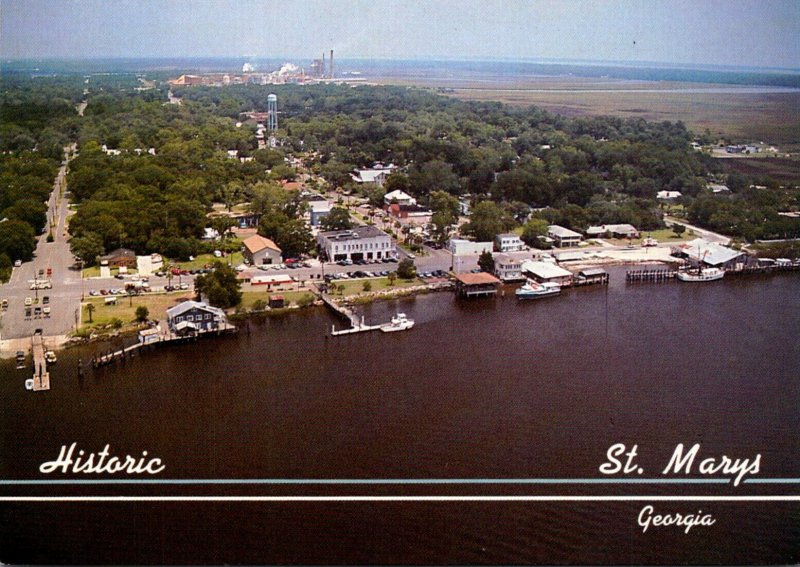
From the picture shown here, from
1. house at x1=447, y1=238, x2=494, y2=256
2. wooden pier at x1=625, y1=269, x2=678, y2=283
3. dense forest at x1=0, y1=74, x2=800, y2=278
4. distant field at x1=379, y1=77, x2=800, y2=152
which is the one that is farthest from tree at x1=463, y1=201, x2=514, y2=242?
wooden pier at x1=625, y1=269, x2=678, y2=283

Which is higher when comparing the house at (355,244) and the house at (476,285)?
the house at (355,244)

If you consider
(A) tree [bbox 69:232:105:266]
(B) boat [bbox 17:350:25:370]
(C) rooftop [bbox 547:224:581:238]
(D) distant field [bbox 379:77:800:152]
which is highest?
(D) distant field [bbox 379:77:800:152]

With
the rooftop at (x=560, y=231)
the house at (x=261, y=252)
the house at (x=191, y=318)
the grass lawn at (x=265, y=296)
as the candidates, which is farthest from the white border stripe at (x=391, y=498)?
the rooftop at (x=560, y=231)

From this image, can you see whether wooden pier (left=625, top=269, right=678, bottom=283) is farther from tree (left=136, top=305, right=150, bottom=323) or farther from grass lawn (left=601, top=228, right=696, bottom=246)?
tree (left=136, top=305, right=150, bottom=323)

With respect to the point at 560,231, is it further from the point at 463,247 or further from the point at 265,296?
the point at 265,296

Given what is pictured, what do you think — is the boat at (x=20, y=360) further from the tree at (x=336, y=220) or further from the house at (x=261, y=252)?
the tree at (x=336, y=220)

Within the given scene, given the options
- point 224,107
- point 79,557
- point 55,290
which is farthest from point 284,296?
point 224,107

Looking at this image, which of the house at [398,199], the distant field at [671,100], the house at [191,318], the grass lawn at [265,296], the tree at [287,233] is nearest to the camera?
the house at [191,318]
